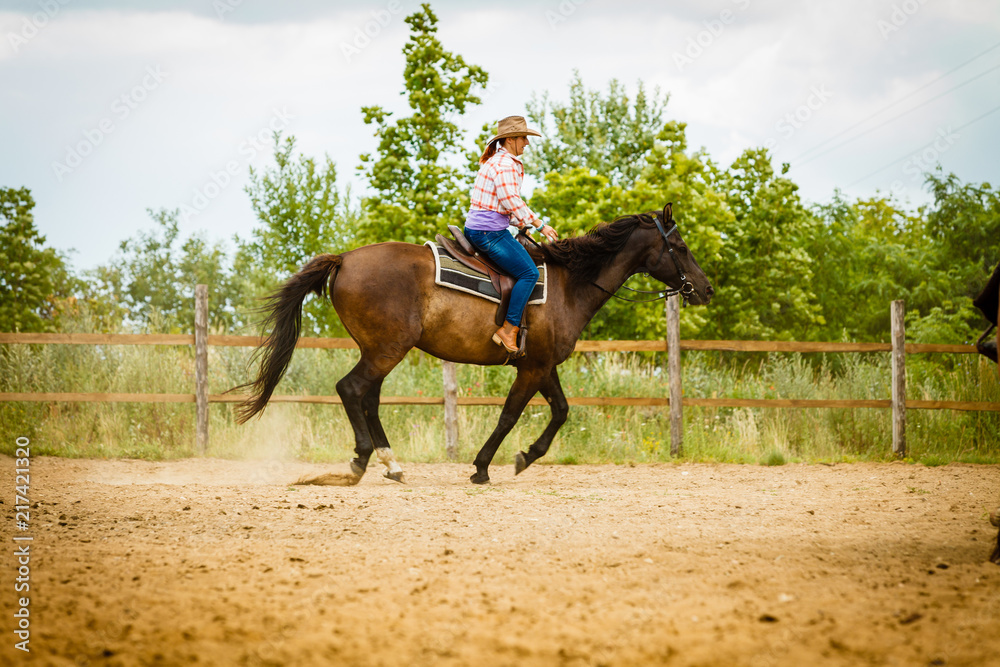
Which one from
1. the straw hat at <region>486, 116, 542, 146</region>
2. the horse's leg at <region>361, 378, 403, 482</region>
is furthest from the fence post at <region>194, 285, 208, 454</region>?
the straw hat at <region>486, 116, 542, 146</region>

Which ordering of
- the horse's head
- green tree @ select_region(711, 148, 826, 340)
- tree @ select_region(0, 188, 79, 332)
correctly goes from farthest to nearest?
green tree @ select_region(711, 148, 826, 340), tree @ select_region(0, 188, 79, 332), the horse's head

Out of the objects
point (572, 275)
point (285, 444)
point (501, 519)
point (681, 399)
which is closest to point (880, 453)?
point (681, 399)

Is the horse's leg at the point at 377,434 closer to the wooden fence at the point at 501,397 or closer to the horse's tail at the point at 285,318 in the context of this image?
the horse's tail at the point at 285,318

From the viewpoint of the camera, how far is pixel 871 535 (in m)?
4.16

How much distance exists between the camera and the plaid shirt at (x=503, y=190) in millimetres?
6098

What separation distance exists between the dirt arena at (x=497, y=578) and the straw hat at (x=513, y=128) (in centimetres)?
295

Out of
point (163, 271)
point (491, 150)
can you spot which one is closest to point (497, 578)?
point (491, 150)

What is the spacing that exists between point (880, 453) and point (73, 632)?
9.03m

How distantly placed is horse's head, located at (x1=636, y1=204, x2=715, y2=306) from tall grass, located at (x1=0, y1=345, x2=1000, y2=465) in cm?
242

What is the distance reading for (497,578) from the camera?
3.16m

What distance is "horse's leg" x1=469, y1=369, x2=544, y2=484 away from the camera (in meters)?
6.60

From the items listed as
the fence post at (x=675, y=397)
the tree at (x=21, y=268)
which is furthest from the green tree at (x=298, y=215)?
the fence post at (x=675, y=397)

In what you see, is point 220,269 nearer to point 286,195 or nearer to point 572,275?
point 286,195

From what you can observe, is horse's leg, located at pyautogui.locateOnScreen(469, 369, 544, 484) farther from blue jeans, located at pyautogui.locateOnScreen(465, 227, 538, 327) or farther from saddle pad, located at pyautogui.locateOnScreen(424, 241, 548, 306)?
saddle pad, located at pyautogui.locateOnScreen(424, 241, 548, 306)
